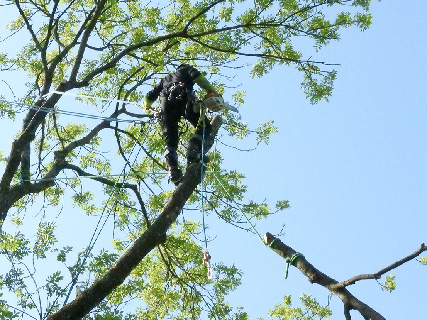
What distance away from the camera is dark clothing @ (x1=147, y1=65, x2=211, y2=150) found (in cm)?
639

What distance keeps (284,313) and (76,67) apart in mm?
5702

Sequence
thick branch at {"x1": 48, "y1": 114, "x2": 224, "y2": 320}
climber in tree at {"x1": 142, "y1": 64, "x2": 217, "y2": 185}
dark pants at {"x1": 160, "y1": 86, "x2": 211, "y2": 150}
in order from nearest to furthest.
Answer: thick branch at {"x1": 48, "y1": 114, "x2": 224, "y2": 320}, climber in tree at {"x1": 142, "y1": 64, "x2": 217, "y2": 185}, dark pants at {"x1": 160, "y1": 86, "x2": 211, "y2": 150}

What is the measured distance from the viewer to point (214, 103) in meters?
6.05

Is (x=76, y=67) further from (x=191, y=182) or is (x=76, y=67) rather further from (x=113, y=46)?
(x=191, y=182)

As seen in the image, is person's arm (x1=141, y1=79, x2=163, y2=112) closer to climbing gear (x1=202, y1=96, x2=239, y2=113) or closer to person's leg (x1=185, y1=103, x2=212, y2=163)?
person's leg (x1=185, y1=103, x2=212, y2=163)

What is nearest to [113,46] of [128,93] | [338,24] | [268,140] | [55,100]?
[128,93]

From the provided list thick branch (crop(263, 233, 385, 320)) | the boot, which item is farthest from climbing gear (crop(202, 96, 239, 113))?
thick branch (crop(263, 233, 385, 320))

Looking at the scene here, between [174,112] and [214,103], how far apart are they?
61 centimetres

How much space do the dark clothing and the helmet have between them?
29cm

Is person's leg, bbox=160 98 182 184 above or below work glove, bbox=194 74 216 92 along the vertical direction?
below

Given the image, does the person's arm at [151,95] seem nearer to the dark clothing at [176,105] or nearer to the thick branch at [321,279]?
the dark clothing at [176,105]

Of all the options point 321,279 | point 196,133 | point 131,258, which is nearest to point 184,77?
point 196,133

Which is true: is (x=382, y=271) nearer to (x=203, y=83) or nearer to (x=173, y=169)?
(x=173, y=169)

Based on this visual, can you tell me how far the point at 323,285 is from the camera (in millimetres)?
3402
